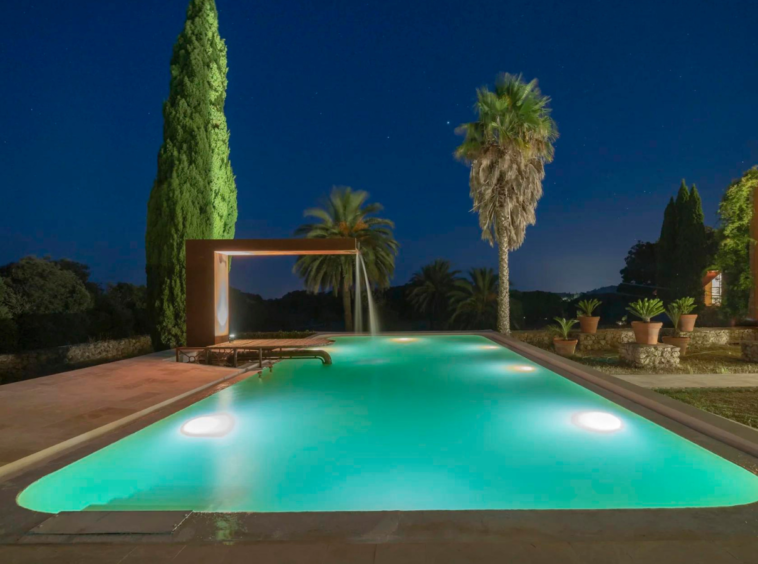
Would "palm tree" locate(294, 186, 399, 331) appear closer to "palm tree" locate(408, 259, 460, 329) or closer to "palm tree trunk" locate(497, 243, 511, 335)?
"palm tree trunk" locate(497, 243, 511, 335)

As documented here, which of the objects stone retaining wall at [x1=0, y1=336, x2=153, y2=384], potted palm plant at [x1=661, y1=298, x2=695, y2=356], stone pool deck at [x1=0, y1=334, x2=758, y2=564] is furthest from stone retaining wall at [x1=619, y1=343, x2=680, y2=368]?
stone retaining wall at [x1=0, y1=336, x2=153, y2=384]

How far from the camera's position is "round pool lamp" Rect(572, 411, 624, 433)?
5.66 m

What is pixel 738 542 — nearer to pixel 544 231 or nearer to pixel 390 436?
pixel 390 436

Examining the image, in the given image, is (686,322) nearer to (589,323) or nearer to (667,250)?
(589,323)

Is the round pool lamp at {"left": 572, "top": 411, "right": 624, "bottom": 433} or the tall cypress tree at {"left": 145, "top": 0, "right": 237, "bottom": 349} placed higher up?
the tall cypress tree at {"left": 145, "top": 0, "right": 237, "bottom": 349}

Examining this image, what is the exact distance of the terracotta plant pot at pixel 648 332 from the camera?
11.5 metres

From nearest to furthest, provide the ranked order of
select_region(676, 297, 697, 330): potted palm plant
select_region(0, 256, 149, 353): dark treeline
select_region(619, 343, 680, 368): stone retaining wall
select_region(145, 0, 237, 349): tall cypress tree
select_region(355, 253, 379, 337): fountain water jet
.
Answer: select_region(619, 343, 680, 368): stone retaining wall
select_region(145, 0, 237, 349): tall cypress tree
select_region(0, 256, 149, 353): dark treeline
select_region(676, 297, 697, 330): potted palm plant
select_region(355, 253, 379, 337): fountain water jet

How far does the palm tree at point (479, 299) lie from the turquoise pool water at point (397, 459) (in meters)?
17.7

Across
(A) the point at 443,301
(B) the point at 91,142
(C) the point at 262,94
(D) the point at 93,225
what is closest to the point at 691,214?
(A) the point at 443,301

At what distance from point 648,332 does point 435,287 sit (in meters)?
17.5

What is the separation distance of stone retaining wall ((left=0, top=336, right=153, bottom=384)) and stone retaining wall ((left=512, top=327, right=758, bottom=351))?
11.6m

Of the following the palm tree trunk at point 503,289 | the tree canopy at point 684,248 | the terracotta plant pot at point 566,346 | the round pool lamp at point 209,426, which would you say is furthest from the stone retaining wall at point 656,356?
the tree canopy at point 684,248

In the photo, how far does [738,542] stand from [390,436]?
3500 millimetres

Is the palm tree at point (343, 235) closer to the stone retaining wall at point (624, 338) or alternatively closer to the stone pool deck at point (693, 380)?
the stone retaining wall at point (624, 338)
